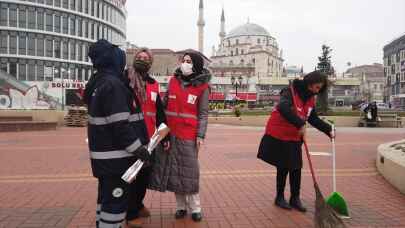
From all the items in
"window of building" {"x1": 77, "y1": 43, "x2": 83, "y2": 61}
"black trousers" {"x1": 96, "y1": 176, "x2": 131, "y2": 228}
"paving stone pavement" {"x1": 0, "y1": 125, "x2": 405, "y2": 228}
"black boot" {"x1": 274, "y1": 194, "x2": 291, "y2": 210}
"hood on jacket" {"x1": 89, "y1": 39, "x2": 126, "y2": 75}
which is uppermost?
"window of building" {"x1": 77, "y1": 43, "x2": 83, "y2": 61}

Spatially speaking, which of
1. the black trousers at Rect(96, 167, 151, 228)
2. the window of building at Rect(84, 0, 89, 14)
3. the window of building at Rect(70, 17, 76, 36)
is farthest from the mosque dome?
the black trousers at Rect(96, 167, 151, 228)

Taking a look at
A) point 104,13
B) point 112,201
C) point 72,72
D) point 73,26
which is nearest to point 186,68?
point 112,201

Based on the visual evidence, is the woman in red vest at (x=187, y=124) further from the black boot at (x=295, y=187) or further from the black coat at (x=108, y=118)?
the black boot at (x=295, y=187)

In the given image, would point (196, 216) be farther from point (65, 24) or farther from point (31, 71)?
point (65, 24)

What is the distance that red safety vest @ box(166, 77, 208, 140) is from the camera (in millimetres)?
4383

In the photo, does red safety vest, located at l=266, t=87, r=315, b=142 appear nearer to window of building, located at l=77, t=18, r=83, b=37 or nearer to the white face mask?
the white face mask

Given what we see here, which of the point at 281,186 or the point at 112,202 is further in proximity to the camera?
the point at 281,186

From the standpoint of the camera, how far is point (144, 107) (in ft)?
13.8

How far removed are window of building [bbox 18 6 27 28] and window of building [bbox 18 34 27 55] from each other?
136 cm

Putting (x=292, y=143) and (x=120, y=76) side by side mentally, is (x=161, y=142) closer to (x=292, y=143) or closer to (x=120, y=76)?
(x=120, y=76)

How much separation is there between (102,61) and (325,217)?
8.47 feet

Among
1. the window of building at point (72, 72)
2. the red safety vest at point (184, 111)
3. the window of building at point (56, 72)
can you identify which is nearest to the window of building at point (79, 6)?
the window of building at point (72, 72)

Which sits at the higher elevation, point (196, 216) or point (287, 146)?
point (287, 146)

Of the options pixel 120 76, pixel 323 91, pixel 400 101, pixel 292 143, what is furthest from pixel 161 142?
pixel 400 101
